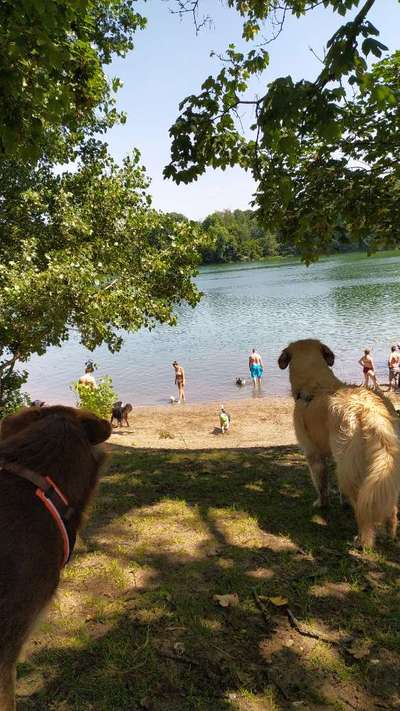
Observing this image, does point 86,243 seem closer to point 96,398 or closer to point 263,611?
point 96,398

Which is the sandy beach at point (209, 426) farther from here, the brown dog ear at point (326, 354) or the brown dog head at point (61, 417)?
the brown dog head at point (61, 417)

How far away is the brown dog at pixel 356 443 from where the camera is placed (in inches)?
159

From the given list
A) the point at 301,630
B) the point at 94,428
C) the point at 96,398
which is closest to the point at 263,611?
the point at 301,630

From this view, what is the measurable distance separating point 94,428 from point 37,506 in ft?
1.55

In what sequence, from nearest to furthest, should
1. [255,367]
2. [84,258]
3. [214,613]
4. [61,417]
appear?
[61,417]
[214,613]
[84,258]
[255,367]

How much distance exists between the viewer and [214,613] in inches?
130

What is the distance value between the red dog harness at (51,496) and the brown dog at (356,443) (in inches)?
114

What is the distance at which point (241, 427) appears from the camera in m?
19.2

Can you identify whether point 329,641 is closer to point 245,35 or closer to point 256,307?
point 245,35

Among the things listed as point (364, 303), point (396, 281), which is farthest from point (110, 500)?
point (396, 281)

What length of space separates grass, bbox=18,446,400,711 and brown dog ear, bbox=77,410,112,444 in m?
1.51

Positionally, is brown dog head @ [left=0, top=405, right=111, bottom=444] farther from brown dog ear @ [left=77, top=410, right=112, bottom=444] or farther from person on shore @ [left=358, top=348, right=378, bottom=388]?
person on shore @ [left=358, top=348, right=378, bottom=388]

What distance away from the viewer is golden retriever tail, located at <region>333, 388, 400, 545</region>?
4.02 meters

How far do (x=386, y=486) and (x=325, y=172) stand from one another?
6.17m
